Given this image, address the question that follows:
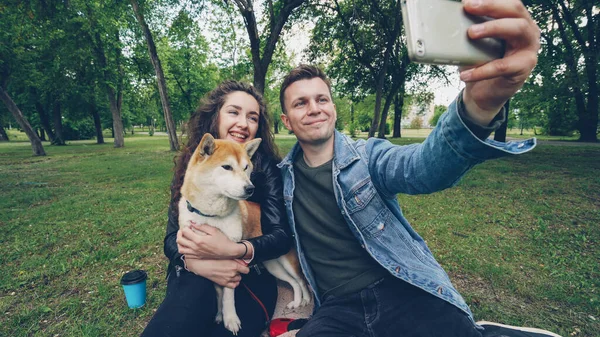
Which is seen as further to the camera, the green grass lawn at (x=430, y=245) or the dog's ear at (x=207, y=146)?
the green grass lawn at (x=430, y=245)

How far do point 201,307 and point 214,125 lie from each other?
1892mm

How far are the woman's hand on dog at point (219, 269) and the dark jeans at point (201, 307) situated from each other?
83 millimetres

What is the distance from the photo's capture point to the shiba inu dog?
2.32 meters

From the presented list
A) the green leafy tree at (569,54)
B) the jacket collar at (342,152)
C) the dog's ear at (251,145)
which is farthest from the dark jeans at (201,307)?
the green leafy tree at (569,54)

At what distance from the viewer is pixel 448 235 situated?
4.88 metres

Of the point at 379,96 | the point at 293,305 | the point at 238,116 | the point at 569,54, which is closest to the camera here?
the point at 293,305

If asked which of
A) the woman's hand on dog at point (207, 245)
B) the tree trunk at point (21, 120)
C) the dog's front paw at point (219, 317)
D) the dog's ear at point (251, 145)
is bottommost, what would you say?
the dog's front paw at point (219, 317)

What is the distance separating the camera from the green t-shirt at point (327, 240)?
2.02 m

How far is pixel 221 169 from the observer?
2.41 m

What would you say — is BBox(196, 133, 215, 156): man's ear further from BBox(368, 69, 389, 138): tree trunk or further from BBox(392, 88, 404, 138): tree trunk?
BBox(392, 88, 404, 138): tree trunk

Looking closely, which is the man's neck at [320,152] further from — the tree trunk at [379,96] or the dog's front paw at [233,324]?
the tree trunk at [379,96]

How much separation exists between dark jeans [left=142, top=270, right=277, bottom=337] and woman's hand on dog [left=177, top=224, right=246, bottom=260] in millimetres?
235

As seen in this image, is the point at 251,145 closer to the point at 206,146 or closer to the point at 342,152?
the point at 206,146

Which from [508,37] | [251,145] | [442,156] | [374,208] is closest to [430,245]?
[374,208]
